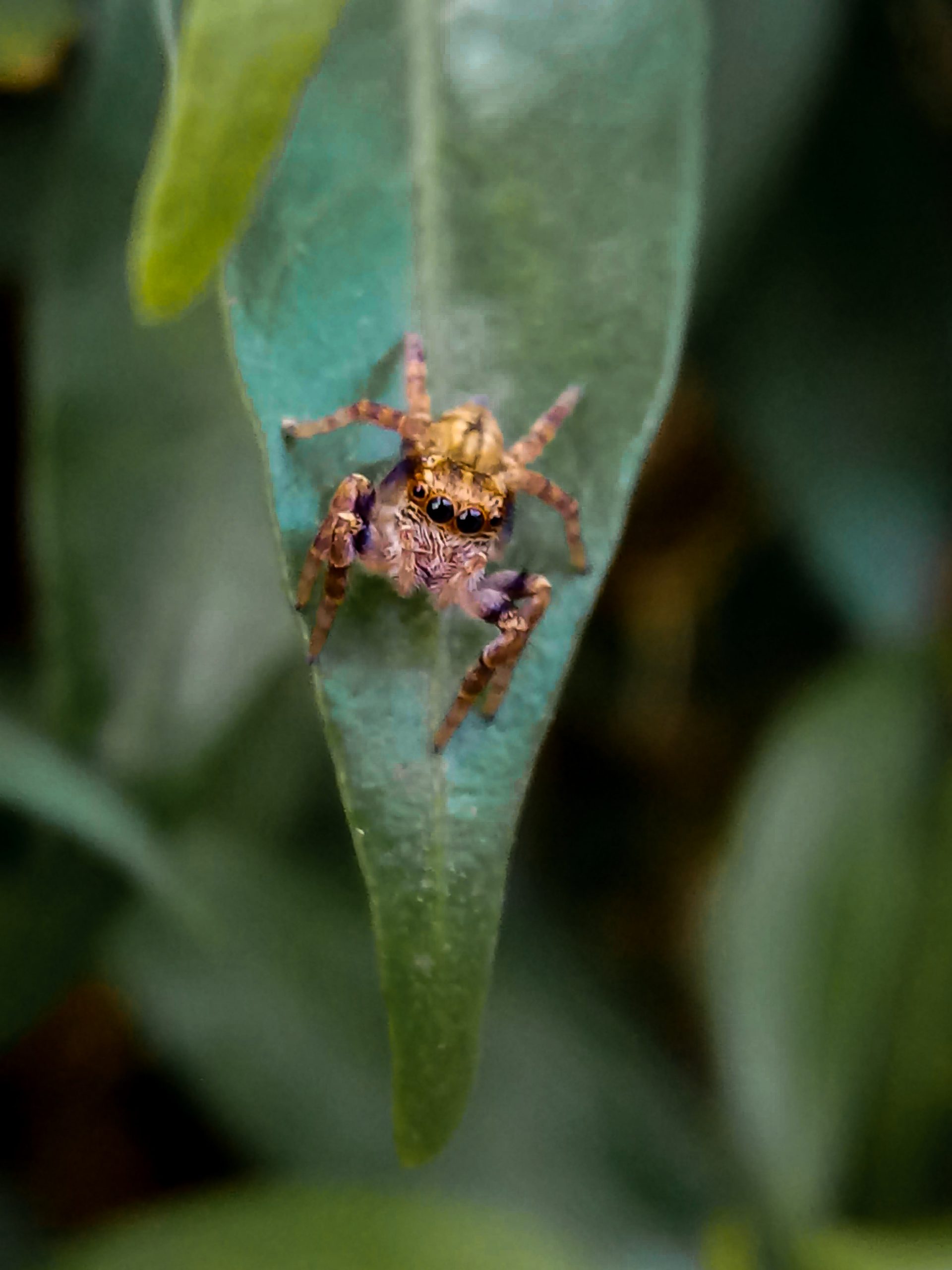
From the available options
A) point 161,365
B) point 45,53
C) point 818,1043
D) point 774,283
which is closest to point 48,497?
point 161,365

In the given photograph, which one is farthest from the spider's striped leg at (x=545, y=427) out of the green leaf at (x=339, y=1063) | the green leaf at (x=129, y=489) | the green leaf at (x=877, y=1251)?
the green leaf at (x=877, y=1251)

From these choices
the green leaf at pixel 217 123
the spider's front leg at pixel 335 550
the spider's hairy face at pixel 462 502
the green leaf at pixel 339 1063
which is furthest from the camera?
the green leaf at pixel 339 1063

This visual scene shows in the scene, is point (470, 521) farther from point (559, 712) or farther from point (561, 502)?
point (559, 712)

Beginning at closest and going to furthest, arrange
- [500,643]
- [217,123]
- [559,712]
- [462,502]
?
[217,123], [500,643], [462,502], [559,712]

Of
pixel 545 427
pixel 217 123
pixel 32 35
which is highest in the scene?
pixel 32 35

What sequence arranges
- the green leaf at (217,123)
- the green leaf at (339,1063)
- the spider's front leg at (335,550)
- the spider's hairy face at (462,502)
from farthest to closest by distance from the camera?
the green leaf at (339,1063) → the spider's hairy face at (462,502) → the spider's front leg at (335,550) → the green leaf at (217,123)

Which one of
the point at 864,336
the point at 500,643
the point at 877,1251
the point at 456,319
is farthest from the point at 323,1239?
the point at 864,336

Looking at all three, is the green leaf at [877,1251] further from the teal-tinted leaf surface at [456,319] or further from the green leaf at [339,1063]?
the teal-tinted leaf surface at [456,319]
